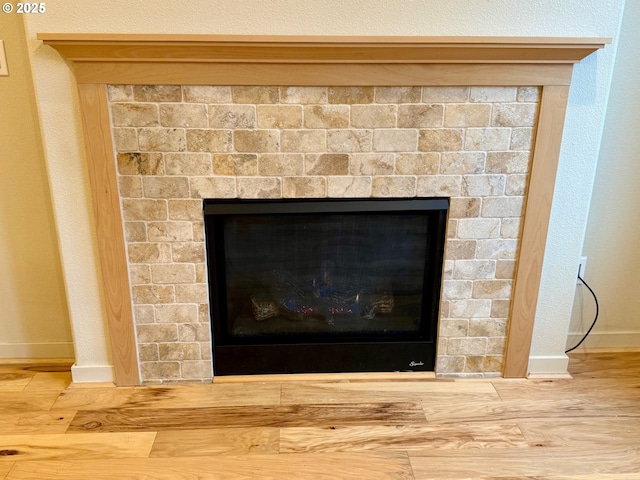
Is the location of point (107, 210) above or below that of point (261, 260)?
above

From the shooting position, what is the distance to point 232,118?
1.56m

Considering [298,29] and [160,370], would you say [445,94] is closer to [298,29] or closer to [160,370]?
[298,29]

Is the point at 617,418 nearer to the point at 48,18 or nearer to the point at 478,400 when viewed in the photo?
the point at 478,400

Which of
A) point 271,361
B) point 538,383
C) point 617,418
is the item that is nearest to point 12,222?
point 271,361

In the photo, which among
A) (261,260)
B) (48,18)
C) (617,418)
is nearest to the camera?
(48,18)

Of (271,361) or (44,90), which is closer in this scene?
(44,90)

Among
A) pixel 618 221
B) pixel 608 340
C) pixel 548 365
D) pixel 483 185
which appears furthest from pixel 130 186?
pixel 608 340

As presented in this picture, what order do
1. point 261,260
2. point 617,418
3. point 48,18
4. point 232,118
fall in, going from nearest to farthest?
1. point 48,18
2. point 232,118
3. point 617,418
4. point 261,260

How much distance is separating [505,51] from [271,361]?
1373 mm

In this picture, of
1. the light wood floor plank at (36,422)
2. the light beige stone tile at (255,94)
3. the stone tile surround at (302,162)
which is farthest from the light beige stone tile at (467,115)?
the light wood floor plank at (36,422)

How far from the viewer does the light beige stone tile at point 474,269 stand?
69.3 inches

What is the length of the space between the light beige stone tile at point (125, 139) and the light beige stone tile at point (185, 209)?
0.22 metres

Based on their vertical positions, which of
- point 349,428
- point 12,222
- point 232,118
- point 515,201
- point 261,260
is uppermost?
point 232,118

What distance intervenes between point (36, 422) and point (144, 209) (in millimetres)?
817
